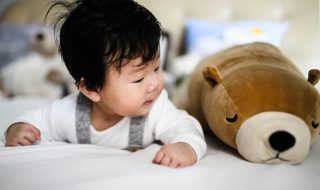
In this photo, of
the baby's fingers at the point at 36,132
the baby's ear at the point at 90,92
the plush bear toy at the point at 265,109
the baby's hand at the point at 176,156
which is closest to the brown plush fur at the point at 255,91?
the plush bear toy at the point at 265,109

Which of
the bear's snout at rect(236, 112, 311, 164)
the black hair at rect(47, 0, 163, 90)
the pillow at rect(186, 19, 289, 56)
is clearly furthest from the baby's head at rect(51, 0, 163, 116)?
the pillow at rect(186, 19, 289, 56)

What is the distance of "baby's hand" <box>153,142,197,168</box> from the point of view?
2.10 feet

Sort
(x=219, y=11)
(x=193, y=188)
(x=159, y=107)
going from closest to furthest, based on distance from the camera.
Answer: (x=193, y=188)
(x=159, y=107)
(x=219, y=11)

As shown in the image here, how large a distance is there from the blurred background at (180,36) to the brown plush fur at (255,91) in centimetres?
50

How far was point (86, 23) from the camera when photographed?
28.3 inches

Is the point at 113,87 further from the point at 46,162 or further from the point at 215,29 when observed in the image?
the point at 215,29

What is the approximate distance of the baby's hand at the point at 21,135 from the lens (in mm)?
775

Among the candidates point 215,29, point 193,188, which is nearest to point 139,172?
point 193,188

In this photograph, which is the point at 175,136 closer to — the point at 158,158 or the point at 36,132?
the point at 158,158

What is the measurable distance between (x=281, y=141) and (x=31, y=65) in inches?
55.0

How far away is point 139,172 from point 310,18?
942 mm

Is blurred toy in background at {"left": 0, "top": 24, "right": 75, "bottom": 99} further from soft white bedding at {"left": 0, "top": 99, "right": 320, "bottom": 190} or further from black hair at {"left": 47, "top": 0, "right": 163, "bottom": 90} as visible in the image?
soft white bedding at {"left": 0, "top": 99, "right": 320, "bottom": 190}

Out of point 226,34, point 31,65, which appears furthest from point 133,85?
point 31,65

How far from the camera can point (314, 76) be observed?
27.8 inches
